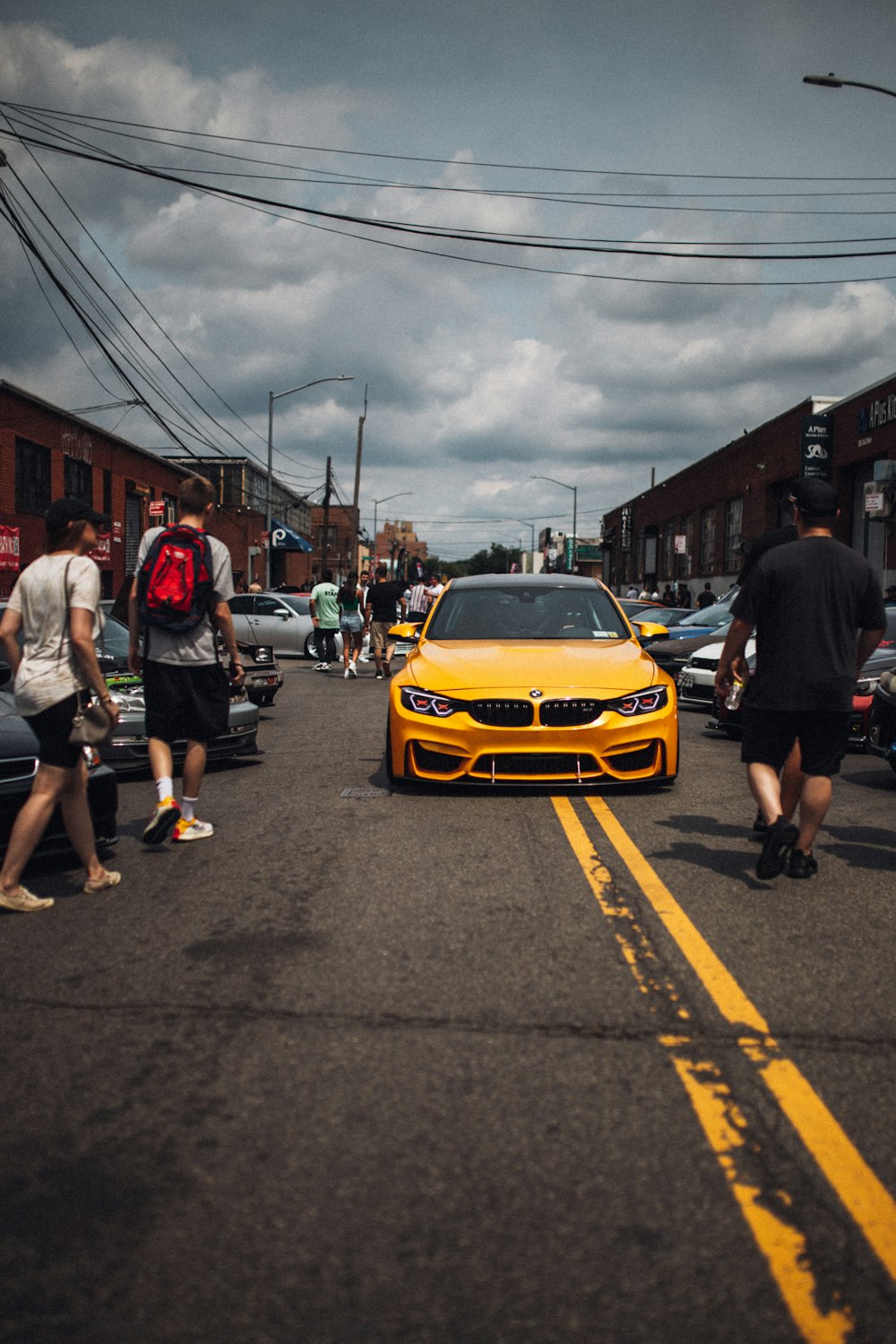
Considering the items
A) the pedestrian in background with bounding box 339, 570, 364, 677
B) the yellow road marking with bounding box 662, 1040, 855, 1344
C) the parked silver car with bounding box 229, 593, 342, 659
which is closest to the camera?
the yellow road marking with bounding box 662, 1040, 855, 1344

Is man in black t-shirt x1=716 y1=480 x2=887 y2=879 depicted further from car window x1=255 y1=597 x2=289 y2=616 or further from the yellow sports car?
car window x1=255 y1=597 x2=289 y2=616

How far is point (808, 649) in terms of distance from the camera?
17.8ft

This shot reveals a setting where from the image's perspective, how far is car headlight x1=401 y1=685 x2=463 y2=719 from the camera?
7.38m

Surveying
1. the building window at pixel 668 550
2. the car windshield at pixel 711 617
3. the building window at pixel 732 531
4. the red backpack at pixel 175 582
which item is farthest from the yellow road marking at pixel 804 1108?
the building window at pixel 668 550

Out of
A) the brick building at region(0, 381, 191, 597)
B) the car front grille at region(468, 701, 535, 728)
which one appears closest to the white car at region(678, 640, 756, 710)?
the car front grille at region(468, 701, 535, 728)

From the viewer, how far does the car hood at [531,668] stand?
24.4 feet

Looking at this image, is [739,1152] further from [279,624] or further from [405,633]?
[279,624]

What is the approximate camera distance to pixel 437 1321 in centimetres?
215

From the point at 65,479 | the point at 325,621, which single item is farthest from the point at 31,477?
the point at 325,621

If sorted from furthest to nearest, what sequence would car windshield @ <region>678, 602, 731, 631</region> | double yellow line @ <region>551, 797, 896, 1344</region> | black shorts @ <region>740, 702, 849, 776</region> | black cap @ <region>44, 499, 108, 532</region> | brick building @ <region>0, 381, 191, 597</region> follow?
brick building @ <region>0, 381, 191, 597</region> < car windshield @ <region>678, 602, 731, 631</region> < black shorts @ <region>740, 702, 849, 776</region> < black cap @ <region>44, 499, 108, 532</region> < double yellow line @ <region>551, 797, 896, 1344</region>

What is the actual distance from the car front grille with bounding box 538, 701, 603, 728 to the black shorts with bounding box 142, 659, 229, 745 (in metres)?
2.06

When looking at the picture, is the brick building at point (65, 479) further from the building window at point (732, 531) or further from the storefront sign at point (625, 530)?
the storefront sign at point (625, 530)

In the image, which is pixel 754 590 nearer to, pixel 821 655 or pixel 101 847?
pixel 821 655

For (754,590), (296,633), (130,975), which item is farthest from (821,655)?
(296,633)
